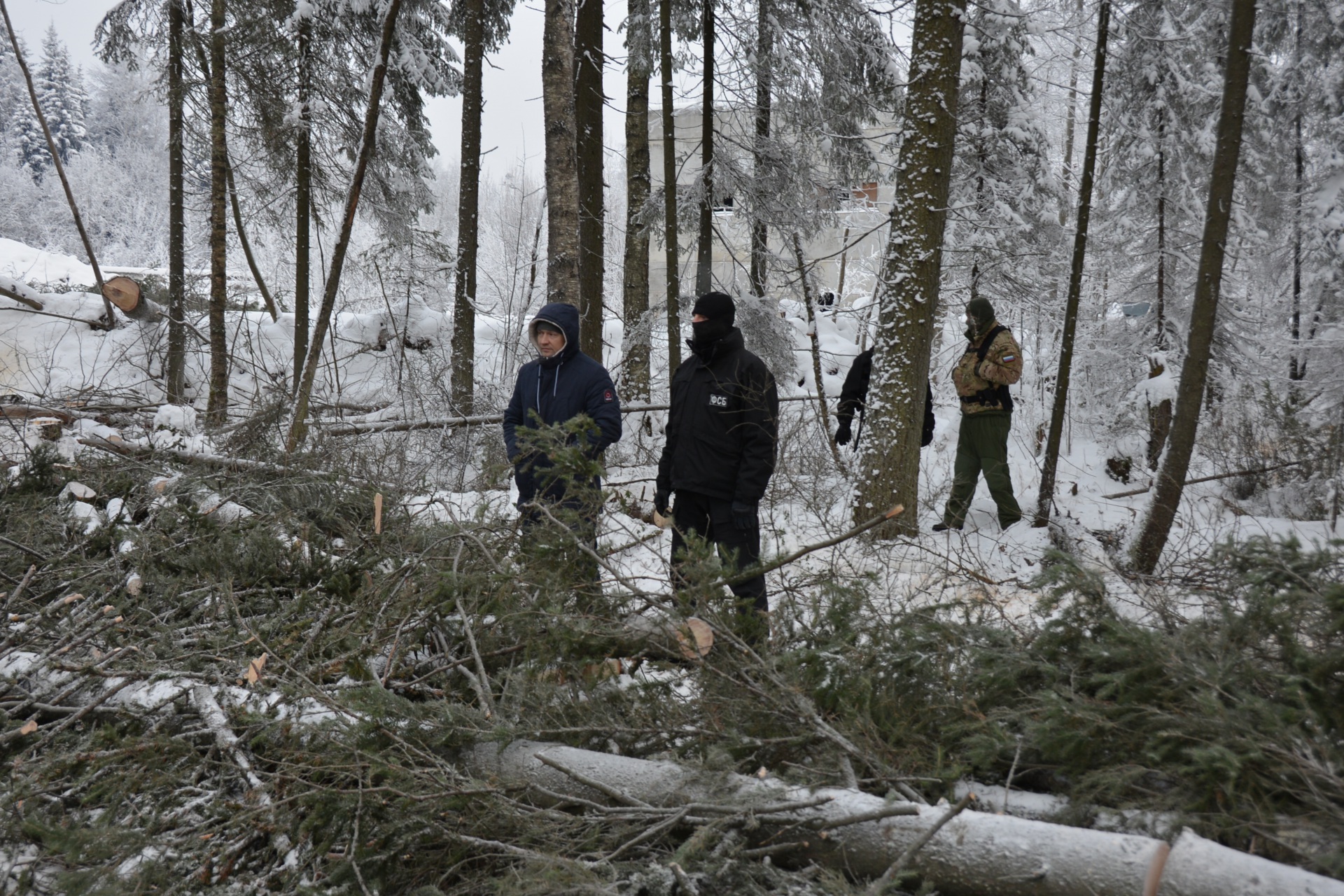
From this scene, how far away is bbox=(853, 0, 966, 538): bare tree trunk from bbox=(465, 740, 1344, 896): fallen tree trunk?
4.33 metres

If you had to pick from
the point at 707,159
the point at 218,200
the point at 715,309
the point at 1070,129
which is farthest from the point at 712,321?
the point at 1070,129

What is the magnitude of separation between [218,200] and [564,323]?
9.03 metres

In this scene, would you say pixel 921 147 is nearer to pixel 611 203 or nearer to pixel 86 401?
pixel 86 401

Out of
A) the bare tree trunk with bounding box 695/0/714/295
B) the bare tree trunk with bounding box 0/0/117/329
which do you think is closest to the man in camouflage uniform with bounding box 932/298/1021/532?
the bare tree trunk with bounding box 695/0/714/295

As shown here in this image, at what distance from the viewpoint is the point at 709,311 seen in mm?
4430

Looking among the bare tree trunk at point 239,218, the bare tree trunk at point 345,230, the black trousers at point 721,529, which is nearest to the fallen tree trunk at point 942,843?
the black trousers at point 721,529

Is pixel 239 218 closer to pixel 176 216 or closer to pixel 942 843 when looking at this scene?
pixel 176 216

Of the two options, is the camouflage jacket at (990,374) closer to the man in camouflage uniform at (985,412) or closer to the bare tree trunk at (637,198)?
the man in camouflage uniform at (985,412)

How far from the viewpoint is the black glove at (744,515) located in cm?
429

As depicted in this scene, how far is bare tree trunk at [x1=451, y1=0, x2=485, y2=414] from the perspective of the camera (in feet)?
37.3

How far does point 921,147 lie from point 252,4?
31.3 ft

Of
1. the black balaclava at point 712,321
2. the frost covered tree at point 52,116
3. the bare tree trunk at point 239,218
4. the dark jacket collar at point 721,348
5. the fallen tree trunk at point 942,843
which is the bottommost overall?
the fallen tree trunk at point 942,843

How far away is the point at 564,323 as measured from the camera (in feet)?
15.5

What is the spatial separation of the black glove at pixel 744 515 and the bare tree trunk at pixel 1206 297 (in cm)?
360
